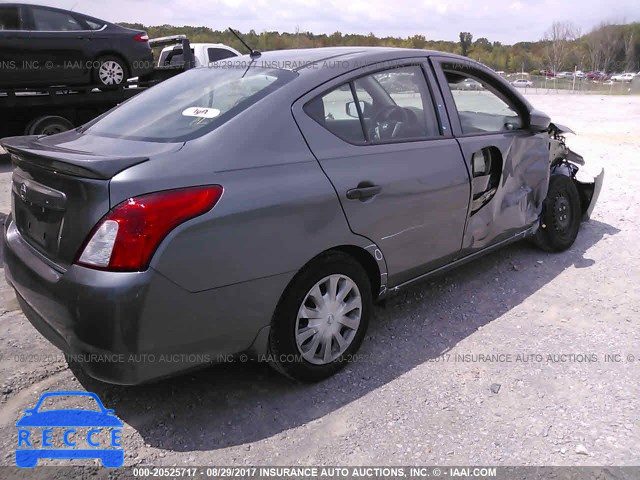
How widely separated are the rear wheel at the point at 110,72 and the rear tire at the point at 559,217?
26.4 ft

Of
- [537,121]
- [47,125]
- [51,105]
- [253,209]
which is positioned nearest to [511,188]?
[537,121]

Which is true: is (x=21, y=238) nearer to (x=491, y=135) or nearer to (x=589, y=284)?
(x=491, y=135)

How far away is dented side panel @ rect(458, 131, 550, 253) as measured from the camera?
362cm

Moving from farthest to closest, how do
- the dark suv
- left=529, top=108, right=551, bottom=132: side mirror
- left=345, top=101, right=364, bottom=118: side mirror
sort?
Answer: the dark suv
left=529, top=108, right=551, bottom=132: side mirror
left=345, top=101, right=364, bottom=118: side mirror

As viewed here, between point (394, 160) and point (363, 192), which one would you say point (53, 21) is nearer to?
point (394, 160)

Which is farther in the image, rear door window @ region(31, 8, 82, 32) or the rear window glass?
rear door window @ region(31, 8, 82, 32)

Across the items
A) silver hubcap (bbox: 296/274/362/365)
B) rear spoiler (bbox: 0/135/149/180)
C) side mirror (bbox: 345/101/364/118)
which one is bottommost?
silver hubcap (bbox: 296/274/362/365)

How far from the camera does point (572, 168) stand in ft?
16.5

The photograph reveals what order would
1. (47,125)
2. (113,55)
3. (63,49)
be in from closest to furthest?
(63,49)
(47,125)
(113,55)

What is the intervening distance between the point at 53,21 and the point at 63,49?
0.44 m

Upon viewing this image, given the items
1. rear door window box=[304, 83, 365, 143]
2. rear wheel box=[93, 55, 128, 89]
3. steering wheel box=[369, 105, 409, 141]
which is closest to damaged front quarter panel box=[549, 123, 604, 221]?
steering wheel box=[369, 105, 409, 141]

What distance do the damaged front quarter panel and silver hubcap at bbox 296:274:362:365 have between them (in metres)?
2.60

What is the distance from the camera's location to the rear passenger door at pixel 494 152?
3547 mm

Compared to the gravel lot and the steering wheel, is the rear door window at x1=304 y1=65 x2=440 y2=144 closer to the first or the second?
the steering wheel
